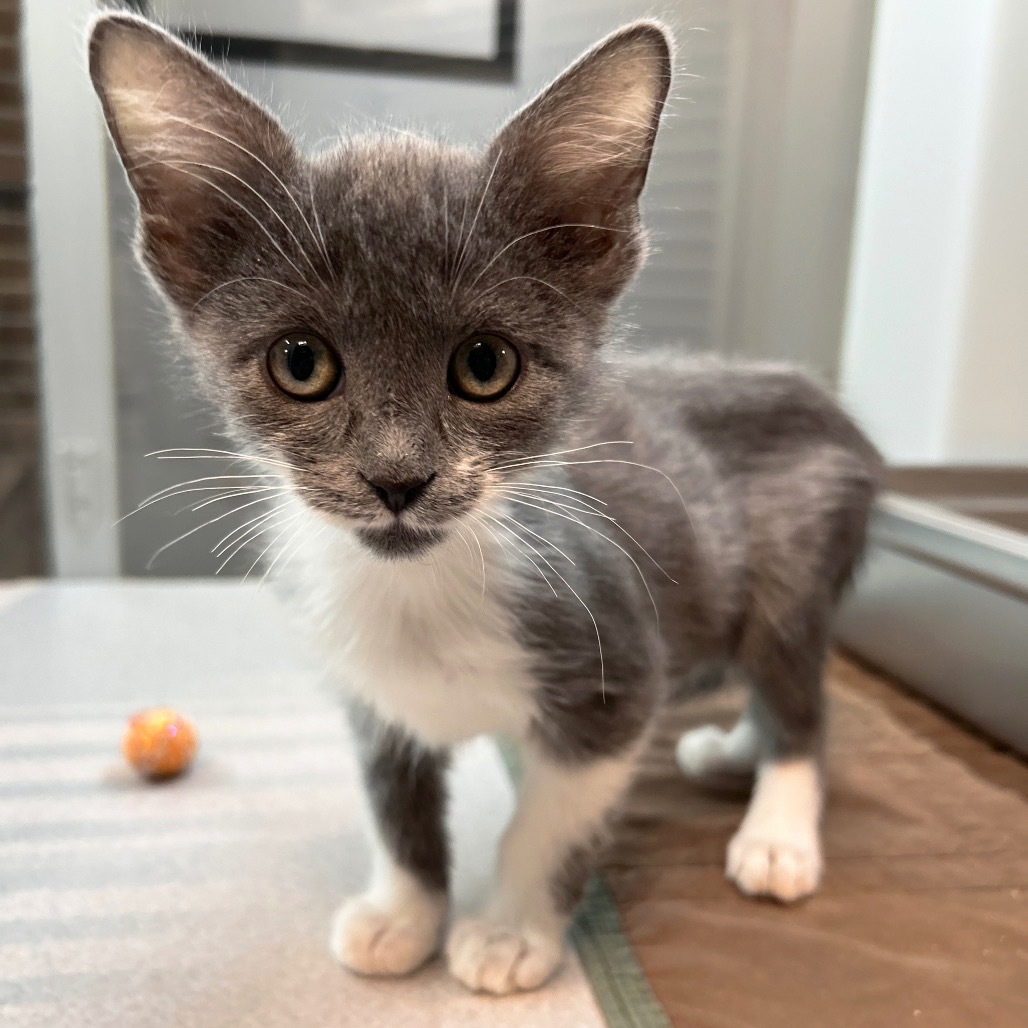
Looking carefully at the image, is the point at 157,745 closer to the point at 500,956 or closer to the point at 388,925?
the point at 388,925

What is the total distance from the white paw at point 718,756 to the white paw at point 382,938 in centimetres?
48

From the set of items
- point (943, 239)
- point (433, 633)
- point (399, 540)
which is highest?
point (943, 239)

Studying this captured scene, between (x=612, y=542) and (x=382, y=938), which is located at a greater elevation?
(x=612, y=542)

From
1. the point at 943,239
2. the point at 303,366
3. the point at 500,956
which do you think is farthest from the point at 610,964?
the point at 943,239

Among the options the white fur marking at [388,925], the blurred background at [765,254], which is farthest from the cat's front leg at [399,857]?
the blurred background at [765,254]

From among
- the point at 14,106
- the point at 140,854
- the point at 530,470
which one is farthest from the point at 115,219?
the point at 530,470

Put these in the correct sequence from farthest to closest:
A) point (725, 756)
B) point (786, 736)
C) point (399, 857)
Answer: point (725, 756), point (786, 736), point (399, 857)

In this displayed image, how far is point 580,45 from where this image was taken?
5.20 ft

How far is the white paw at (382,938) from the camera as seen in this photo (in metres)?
0.92

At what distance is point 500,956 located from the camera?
0.91m

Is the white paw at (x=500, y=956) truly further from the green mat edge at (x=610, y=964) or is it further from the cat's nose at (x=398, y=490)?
the cat's nose at (x=398, y=490)

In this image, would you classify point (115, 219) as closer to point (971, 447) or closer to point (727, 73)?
point (727, 73)

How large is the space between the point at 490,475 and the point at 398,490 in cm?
9

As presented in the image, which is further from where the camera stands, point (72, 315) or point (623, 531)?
point (72, 315)
